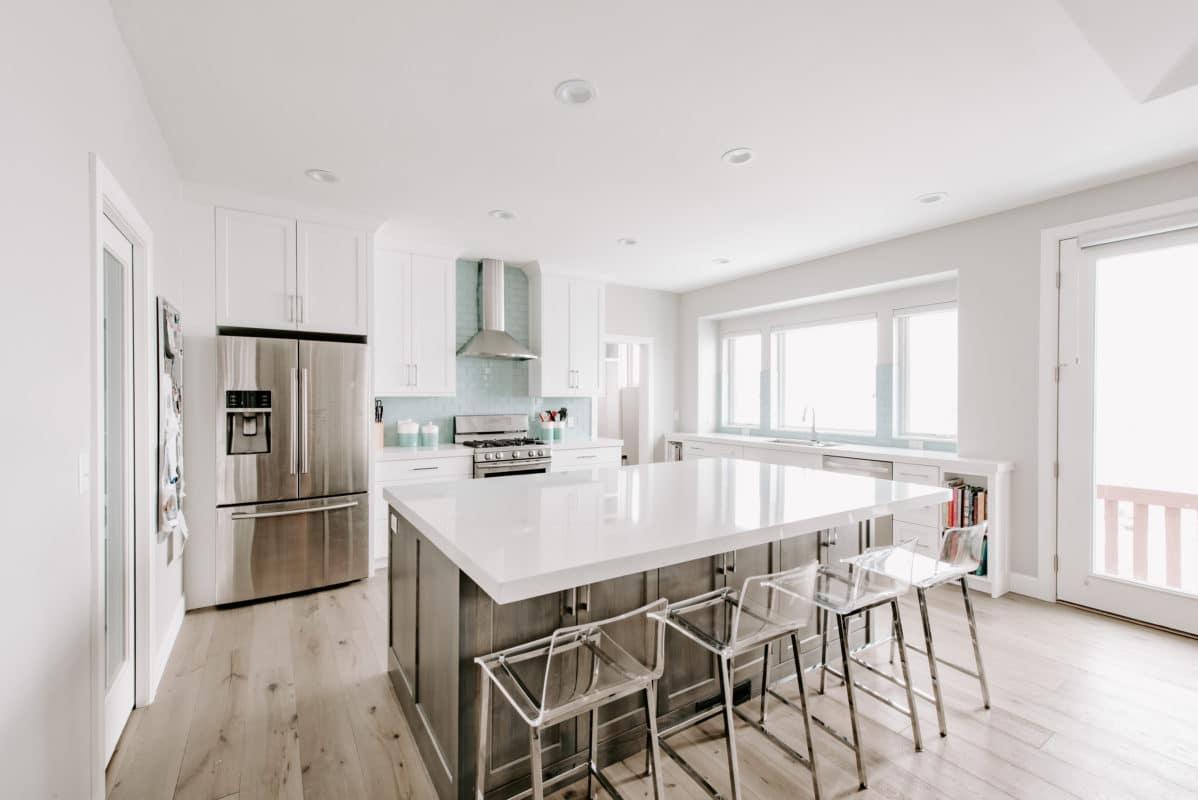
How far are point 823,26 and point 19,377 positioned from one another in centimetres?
254

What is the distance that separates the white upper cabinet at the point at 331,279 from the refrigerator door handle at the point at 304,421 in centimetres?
38

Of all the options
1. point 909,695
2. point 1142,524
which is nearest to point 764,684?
point 909,695

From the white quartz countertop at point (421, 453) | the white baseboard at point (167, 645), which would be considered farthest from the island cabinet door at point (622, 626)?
the white quartz countertop at point (421, 453)

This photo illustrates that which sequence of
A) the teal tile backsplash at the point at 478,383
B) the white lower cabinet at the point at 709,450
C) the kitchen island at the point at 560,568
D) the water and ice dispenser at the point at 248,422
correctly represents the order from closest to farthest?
1. the kitchen island at the point at 560,568
2. the water and ice dispenser at the point at 248,422
3. the teal tile backsplash at the point at 478,383
4. the white lower cabinet at the point at 709,450

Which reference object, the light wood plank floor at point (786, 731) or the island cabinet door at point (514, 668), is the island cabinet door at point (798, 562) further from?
the island cabinet door at point (514, 668)

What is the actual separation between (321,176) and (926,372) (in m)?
4.85

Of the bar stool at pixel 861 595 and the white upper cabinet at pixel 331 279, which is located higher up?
the white upper cabinet at pixel 331 279

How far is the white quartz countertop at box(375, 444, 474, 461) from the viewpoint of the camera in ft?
13.5

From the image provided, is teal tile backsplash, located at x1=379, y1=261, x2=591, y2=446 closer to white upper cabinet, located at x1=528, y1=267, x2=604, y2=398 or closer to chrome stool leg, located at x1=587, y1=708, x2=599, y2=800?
white upper cabinet, located at x1=528, y1=267, x2=604, y2=398

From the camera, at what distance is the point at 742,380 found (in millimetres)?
6285

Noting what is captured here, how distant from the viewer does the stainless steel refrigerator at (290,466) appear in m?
3.30

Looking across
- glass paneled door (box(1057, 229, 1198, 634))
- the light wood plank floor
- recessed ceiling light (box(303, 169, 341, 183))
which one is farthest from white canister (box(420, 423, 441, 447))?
glass paneled door (box(1057, 229, 1198, 634))

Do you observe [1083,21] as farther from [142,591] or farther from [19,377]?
[142,591]

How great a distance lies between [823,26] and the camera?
5.95 ft
